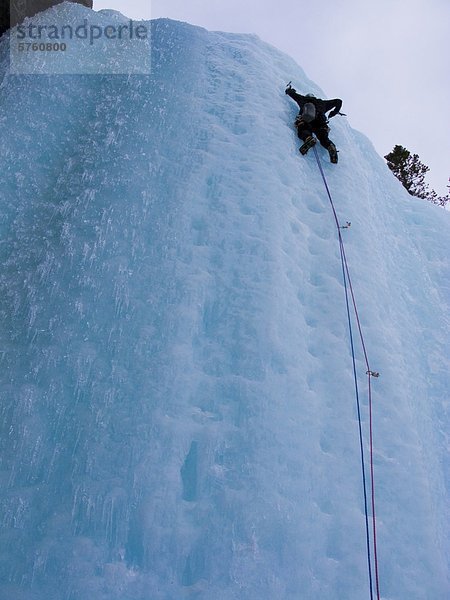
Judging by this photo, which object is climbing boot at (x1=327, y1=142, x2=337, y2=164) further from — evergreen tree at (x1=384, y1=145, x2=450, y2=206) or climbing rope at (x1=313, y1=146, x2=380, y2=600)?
evergreen tree at (x1=384, y1=145, x2=450, y2=206)

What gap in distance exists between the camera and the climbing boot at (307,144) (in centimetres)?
691

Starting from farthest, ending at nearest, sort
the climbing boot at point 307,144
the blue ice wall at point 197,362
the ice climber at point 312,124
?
the ice climber at point 312,124 → the climbing boot at point 307,144 → the blue ice wall at point 197,362

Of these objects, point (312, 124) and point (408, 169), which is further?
point (408, 169)

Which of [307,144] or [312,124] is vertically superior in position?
[312,124]

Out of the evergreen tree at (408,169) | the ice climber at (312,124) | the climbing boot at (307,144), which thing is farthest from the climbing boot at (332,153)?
the evergreen tree at (408,169)

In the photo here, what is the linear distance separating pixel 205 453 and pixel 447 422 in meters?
2.98

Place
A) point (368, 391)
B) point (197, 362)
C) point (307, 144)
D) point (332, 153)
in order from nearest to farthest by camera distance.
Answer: point (197, 362), point (368, 391), point (307, 144), point (332, 153)

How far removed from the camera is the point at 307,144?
6949 mm

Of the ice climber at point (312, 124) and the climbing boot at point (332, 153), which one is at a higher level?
the ice climber at point (312, 124)

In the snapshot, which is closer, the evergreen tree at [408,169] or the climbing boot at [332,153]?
the climbing boot at [332,153]

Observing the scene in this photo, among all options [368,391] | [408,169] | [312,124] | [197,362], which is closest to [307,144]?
[312,124]

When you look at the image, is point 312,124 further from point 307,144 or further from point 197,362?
point 197,362

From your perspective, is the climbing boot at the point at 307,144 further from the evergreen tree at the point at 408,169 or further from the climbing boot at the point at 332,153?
the evergreen tree at the point at 408,169

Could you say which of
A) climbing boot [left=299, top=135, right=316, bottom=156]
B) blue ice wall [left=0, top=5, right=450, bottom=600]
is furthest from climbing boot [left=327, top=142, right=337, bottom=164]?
climbing boot [left=299, top=135, right=316, bottom=156]
